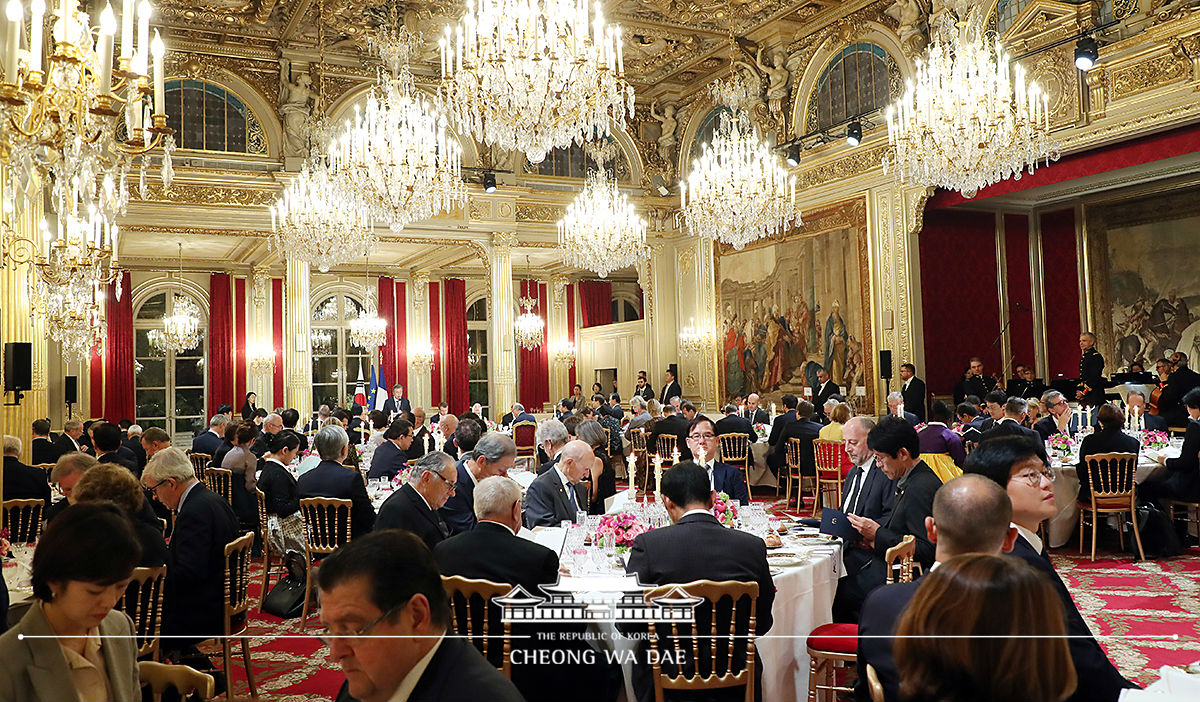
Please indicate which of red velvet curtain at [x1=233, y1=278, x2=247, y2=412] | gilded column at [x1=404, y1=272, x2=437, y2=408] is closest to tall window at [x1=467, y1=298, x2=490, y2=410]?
gilded column at [x1=404, y1=272, x2=437, y2=408]

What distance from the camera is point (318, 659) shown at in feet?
18.4

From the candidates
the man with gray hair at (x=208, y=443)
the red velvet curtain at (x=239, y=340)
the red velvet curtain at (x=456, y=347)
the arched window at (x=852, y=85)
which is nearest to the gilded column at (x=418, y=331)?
the red velvet curtain at (x=456, y=347)

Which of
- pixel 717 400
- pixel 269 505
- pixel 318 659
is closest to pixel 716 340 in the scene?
pixel 717 400

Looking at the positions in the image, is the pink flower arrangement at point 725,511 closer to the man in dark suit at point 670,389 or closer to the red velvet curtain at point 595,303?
the man in dark suit at point 670,389

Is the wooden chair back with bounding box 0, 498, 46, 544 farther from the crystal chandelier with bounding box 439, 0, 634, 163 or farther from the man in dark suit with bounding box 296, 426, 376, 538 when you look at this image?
the crystal chandelier with bounding box 439, 0, 634, 163

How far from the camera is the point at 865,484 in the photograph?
5.06 metres

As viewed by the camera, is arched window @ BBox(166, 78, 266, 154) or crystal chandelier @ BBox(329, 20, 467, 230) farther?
arched window @ BBox(166, 78, 266, 154)

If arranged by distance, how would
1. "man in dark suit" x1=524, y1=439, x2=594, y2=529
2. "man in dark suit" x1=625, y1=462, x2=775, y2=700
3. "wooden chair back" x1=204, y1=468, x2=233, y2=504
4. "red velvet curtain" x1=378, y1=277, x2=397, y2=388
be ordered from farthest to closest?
"red velvet curtain" x1=378, y1=277, x2=397, y2=388 → "wooden chair back" x1=204, y1=468, x2=233, y2=504 → "man in dark suit" x1=524, y1=439, x2=594, y2=529 → "man in dark suit" x1=625, y1=462, x2=775, y2=700

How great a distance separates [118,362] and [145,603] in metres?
17.7

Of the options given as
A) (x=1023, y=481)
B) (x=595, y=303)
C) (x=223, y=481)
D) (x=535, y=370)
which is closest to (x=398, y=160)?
(x=223, y=481)

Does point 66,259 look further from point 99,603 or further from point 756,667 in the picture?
point 756,667

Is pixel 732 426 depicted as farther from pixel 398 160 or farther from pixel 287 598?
pixel 287 598

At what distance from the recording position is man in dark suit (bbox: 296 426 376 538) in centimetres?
642

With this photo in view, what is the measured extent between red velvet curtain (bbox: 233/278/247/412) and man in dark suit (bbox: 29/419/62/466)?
11103 millimetres
